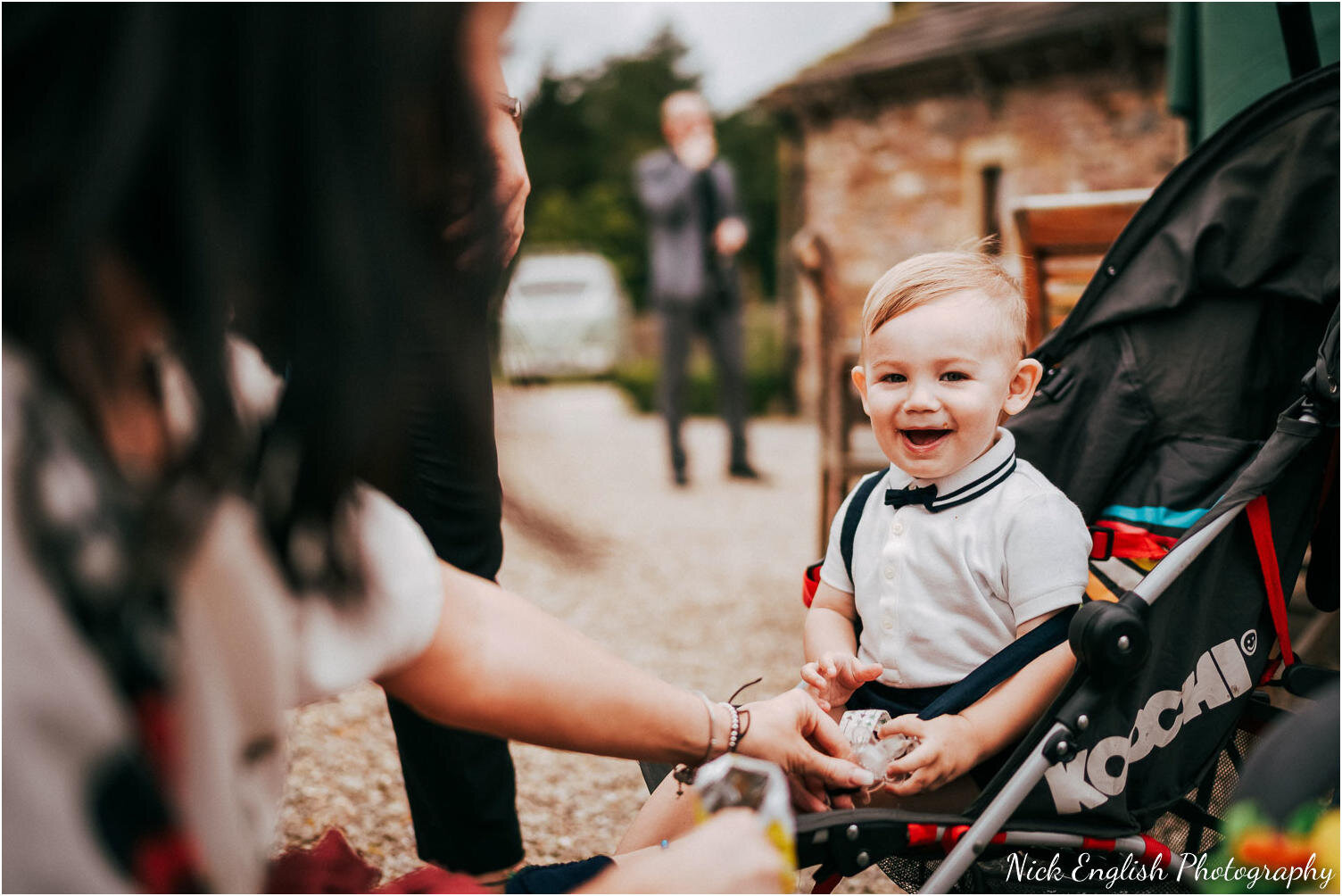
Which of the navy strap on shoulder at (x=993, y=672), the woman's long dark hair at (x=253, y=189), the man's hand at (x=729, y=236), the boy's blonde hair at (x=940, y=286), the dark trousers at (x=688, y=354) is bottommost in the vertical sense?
the dark trousers at (x=688, y=354)

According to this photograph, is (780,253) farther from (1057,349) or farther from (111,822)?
(111,822)

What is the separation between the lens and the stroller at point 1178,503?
1380 millimetres

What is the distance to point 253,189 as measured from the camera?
2.46 feet

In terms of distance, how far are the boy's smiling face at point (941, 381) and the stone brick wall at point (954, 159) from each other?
991 centimetres

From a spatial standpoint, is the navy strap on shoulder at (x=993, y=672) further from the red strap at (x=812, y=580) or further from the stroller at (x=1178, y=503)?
the red strap at (x=812, y=580)

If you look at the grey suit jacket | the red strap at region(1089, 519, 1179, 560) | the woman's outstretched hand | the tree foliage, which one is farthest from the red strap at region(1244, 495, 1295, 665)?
the tree foliage

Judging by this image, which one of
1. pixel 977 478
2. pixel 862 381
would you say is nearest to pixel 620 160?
pixel 862 381

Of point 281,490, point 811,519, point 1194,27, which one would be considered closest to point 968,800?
point 281,490

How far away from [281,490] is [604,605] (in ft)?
11.9

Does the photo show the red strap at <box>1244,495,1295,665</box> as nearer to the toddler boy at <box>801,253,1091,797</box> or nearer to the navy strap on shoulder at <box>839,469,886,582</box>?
the toddler boy at <box>801,253,1091,797</box>

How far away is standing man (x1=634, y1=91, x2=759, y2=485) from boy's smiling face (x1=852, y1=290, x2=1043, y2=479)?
519cm

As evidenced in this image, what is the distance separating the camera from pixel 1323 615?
278 centimetres

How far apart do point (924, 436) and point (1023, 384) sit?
259mm

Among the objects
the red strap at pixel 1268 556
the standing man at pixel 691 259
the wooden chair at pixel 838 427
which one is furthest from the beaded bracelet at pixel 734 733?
the standing man at pixel 691 259
